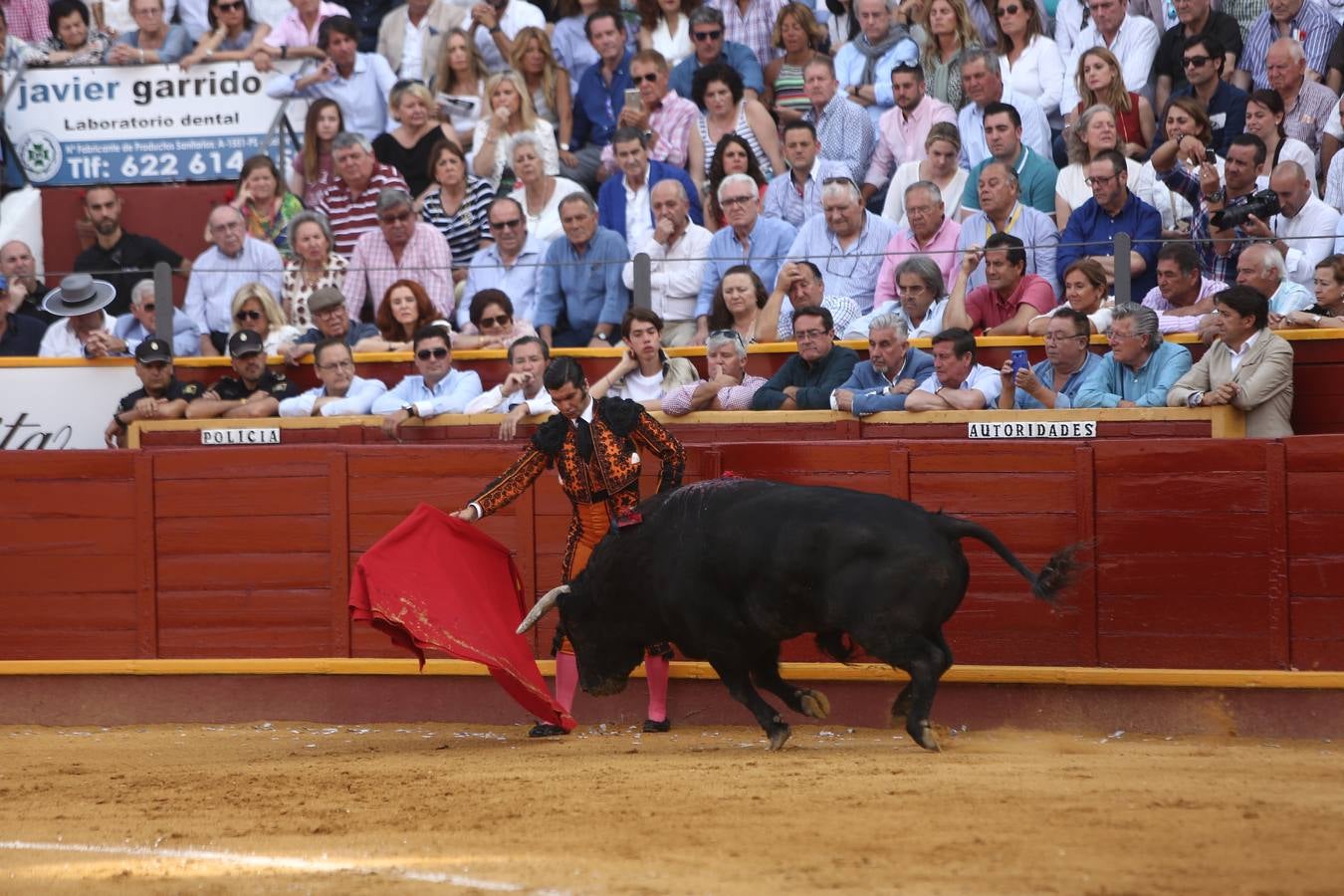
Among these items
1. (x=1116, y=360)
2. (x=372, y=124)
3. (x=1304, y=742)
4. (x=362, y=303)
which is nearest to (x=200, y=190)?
(x=372, y=124)

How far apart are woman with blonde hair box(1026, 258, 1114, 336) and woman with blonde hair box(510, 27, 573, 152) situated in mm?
3768

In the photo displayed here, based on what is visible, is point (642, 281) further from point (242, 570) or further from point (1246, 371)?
point (1246, 371)

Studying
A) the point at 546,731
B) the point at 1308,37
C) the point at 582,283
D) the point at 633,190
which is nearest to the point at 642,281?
the point at 582,283

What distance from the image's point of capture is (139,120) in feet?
39.1

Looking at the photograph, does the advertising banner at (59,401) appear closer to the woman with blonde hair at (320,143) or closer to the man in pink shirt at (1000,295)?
the woman with blonde hair at (320,143)

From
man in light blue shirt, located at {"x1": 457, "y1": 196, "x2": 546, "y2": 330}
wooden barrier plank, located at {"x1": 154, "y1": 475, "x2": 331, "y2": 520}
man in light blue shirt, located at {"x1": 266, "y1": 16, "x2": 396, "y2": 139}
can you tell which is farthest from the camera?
man in light blue shirt, located at {"x1": 266, "y1": 16, "x2": 396, "y2": 139}

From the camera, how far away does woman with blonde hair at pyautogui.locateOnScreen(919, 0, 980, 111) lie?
10.1 m

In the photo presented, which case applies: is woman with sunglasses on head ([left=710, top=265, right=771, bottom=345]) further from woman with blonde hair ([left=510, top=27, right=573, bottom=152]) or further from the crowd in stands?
woman with blonde hair ([left=510, top=27, right=573, bottom=152])

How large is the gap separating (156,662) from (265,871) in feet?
12.6

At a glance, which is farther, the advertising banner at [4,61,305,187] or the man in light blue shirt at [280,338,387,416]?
the advertising banner at [4,61,305,187]

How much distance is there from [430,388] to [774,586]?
2.78 meters

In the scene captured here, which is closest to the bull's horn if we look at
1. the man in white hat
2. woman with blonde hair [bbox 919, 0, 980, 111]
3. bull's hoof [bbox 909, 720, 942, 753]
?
bull's hoof [bbox 909, 720, 942, 753]

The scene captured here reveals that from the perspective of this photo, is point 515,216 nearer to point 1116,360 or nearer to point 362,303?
point 362,303

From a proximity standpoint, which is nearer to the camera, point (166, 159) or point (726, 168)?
point (726, 168)
